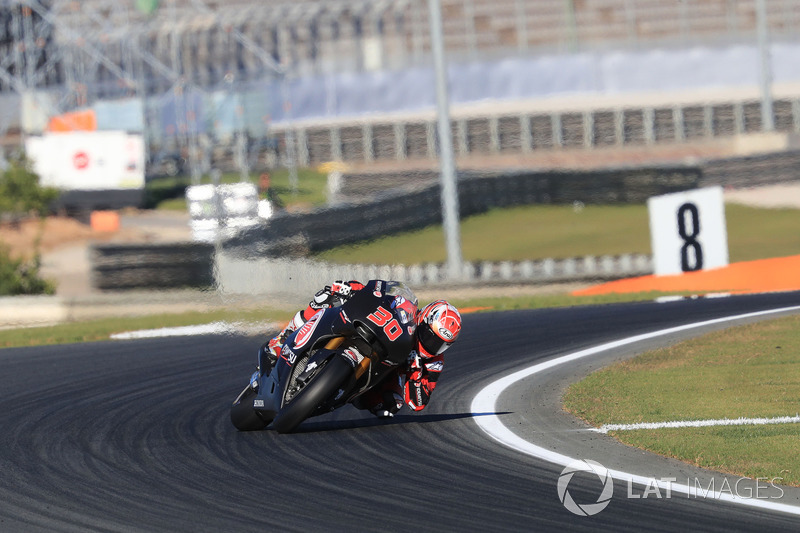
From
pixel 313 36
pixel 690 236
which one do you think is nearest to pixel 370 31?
pixel 313 36

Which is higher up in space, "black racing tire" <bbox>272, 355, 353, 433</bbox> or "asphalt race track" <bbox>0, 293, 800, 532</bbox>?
"black racing tire" <bbox>272, 355, 353, 433</bbox>

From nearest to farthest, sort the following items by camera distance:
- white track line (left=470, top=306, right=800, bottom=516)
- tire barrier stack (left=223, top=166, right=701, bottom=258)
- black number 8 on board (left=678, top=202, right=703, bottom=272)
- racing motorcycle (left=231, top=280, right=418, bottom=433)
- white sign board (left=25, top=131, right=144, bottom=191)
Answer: white track line (left=470, top=306, right=800, bottom=516) < racing motorcycle (left=231, top=280, right=418, bottom=433) < black number 8 on board (left=678, top=202, right=703, bottom=272) < tire barrier stack (left=223, top=166, right=701, bottom=258) < white sign board (left=25, top=131, right=144, bottom=191)

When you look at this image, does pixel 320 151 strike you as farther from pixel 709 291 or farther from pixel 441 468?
pixel 441 468

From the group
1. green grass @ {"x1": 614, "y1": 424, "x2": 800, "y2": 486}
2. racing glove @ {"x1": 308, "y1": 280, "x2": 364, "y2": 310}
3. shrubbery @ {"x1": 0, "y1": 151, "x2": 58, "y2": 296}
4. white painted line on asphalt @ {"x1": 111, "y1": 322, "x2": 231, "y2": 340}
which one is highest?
shrubbery @ {"x1": 0, "y1": 151, "x2": 58, "y2": 296}

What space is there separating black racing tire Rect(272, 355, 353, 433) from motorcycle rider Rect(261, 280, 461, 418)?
0.56 meters

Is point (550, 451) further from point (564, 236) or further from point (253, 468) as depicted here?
point (564, 236)

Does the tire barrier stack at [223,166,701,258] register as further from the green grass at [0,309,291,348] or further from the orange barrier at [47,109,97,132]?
the orange barrier at [47,109,97,132]

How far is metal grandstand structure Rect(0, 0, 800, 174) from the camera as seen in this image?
55.3m

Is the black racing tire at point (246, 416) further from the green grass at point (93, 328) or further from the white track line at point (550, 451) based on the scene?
the green grass at point (93, 328)

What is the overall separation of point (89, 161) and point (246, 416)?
4302 cm

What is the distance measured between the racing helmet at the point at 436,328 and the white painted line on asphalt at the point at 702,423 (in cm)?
126

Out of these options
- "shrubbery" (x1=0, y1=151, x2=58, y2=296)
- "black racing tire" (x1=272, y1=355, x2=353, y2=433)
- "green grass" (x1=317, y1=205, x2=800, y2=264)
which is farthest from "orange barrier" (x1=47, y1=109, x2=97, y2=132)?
"black racing tire" (x1=272, y1=355, x2=353, y2=433)

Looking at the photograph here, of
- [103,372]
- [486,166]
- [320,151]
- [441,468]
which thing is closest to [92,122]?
[320,151]

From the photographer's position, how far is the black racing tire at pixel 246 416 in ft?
30.0
